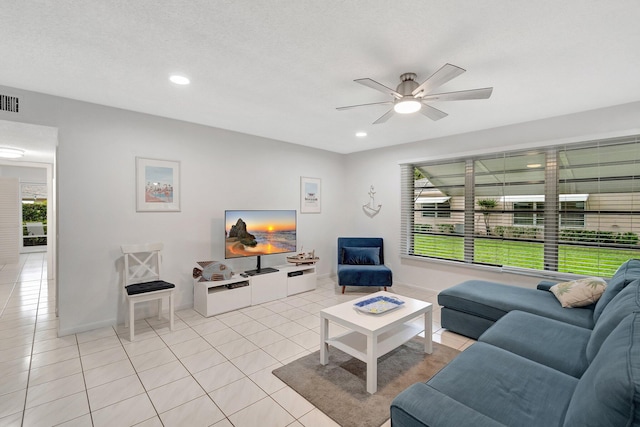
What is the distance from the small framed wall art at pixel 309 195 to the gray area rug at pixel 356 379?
2.99 m

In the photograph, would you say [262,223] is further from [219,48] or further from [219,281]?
[219,48]

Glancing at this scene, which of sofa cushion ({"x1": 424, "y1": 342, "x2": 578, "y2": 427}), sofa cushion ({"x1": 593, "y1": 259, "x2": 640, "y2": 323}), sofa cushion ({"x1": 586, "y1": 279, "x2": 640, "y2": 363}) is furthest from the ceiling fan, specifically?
sofa cushion ({"x1": 424, "y1": 342, "x2": 578, "y2": 427})

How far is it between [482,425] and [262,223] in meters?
3.75

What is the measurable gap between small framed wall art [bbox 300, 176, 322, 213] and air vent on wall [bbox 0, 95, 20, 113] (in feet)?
11.9

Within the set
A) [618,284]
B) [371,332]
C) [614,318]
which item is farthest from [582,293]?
[371,332]

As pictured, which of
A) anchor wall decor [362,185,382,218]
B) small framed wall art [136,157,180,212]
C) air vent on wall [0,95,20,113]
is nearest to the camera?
air vent on wall [0,95,20,113]

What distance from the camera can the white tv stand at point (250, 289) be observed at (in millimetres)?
3732

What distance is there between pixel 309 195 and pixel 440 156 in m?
2.35

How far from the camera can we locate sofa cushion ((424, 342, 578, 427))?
1.35m

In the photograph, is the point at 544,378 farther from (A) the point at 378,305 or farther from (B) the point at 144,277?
(B) the point at 144,277

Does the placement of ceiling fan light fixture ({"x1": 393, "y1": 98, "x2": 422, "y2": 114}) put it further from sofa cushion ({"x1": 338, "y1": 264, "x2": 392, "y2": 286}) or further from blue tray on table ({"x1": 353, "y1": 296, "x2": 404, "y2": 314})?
sofa cushion ({"x1": 338, "y1": 264, "x2": 392, "y2": 286})

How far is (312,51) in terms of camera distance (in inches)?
84.6

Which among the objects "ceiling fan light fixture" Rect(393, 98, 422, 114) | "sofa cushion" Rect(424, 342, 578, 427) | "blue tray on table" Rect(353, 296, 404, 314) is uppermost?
"ceiling fan light fixture" Rect(393, 98, 422, 114)

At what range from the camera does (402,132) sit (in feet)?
14.3
